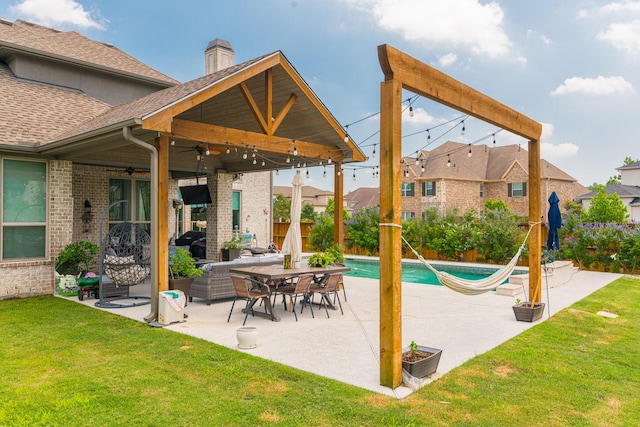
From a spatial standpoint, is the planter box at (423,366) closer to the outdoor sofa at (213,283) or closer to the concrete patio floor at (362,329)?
the concrete patio floor at (362,329)

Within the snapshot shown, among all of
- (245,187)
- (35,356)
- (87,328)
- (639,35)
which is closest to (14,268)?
(87,328)

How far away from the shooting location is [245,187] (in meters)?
19.8

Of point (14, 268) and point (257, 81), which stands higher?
point (257, 81)

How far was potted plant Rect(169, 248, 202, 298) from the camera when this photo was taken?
8125 millimetres

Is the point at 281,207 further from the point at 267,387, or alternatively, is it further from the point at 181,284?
the point at 267,387

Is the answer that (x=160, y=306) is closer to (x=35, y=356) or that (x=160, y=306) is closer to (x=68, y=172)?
(x=35, y=356)

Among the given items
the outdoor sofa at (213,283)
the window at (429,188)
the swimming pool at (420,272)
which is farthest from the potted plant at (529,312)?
the window at (429,188)

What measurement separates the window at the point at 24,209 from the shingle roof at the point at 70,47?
391 centimetres

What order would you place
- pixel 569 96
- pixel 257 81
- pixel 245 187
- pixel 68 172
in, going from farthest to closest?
pixel 569 96 → pixel 245 187 → pixel 68 172 → pixel 257 81

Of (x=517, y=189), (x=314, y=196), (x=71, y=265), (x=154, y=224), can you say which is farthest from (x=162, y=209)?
(x=314, y=196)

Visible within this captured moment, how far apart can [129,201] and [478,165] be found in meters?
24.5

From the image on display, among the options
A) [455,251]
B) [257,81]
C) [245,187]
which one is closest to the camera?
[257,81]

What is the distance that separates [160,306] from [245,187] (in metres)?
13.0

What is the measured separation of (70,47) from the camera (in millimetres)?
13180
